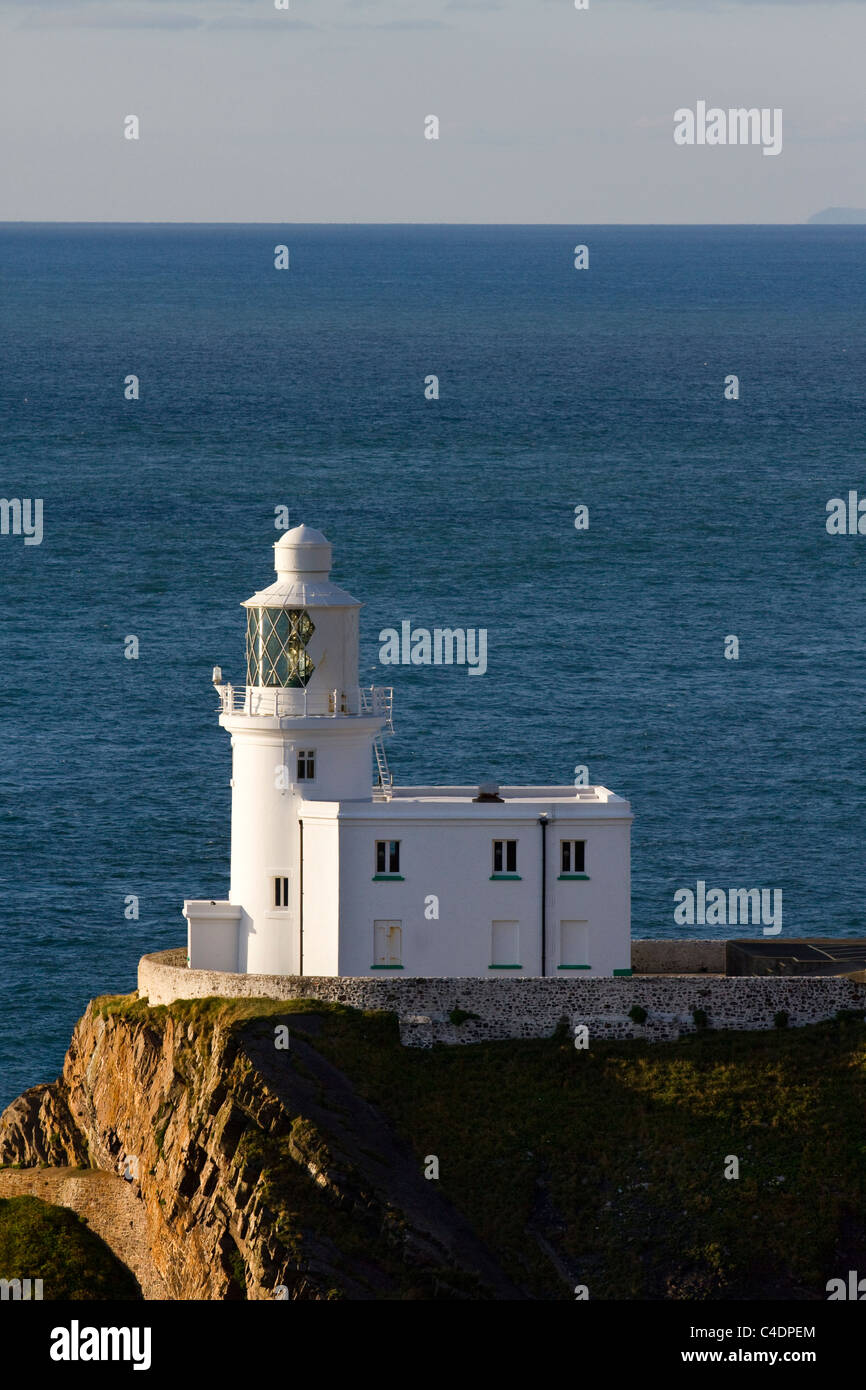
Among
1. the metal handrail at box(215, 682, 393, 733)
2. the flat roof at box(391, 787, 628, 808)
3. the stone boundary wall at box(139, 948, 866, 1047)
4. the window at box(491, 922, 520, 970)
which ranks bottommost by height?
the stone boundary wall at box(139, 948, 866, 1047)

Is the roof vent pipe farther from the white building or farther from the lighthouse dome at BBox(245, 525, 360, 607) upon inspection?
the lighthouse dome at BBox(245, 525, 360, 607)

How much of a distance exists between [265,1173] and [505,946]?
29.0 feet

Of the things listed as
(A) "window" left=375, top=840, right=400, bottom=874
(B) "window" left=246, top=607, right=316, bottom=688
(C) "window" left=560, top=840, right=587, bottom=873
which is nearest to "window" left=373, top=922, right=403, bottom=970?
(A) "window" left=375, top=840, right=400, bottom=874

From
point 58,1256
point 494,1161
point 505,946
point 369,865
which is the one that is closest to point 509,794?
point 505,946

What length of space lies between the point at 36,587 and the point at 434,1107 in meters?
94.1

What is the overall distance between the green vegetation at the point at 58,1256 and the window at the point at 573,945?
13143 millimetres

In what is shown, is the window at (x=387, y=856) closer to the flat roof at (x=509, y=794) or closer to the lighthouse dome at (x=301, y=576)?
the flat roof at (x=509, y=794)

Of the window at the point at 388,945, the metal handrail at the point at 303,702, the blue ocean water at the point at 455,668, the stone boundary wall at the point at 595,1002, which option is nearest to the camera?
the stone boundary wall at the point at 595,1002

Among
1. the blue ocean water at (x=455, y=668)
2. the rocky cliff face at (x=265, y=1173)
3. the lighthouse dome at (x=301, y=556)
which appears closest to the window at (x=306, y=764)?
the lighthouse dome at (x=301, y=556)

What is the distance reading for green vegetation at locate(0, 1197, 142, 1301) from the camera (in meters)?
61.1

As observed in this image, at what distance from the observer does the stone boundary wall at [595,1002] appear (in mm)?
59406

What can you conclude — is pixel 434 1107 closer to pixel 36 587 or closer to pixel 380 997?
pixel 380 997

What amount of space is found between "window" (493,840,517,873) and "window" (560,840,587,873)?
3.83 ft
